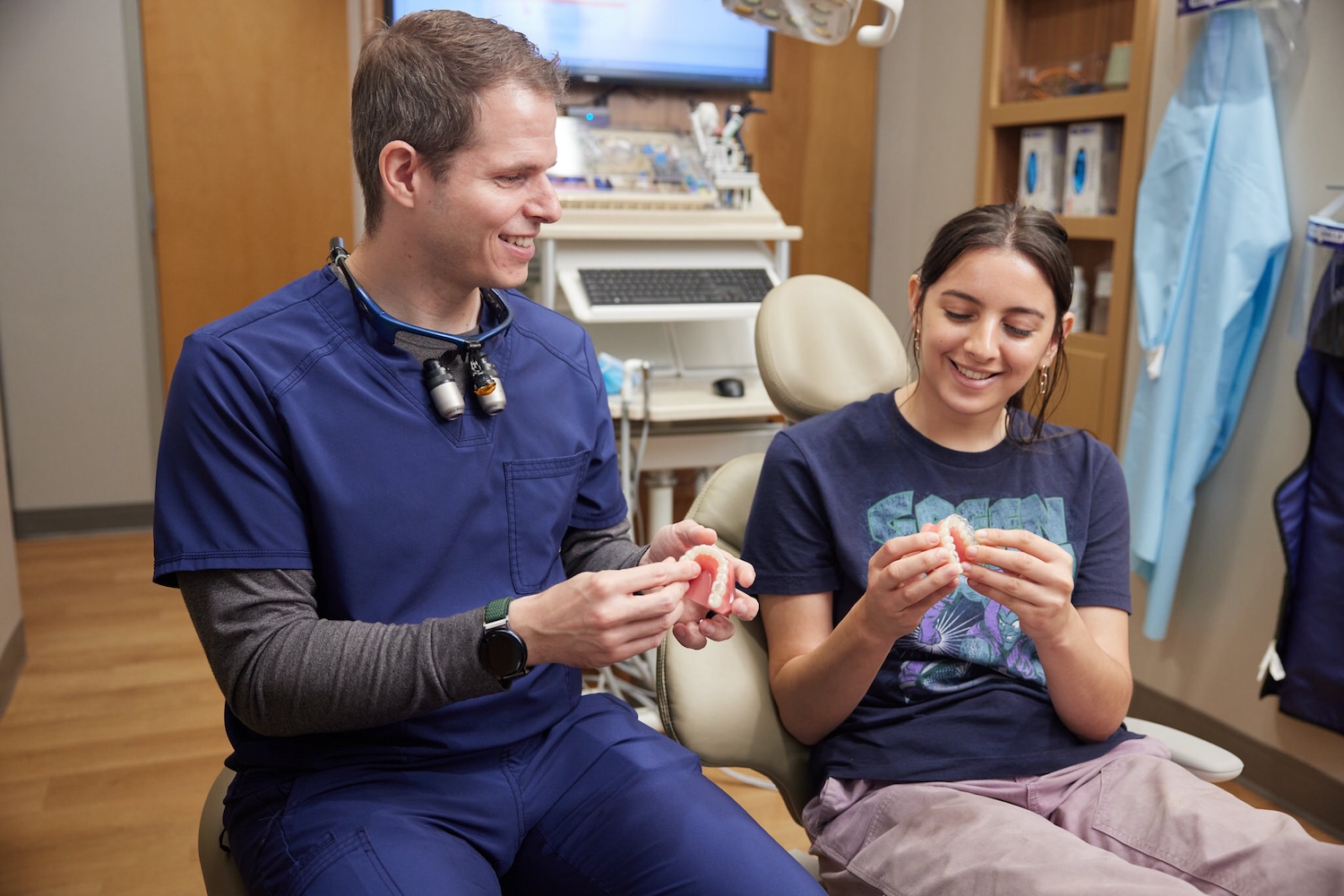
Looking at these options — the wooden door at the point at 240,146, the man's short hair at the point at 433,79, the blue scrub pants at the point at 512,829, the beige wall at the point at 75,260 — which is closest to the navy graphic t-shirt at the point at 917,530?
the blue scrub pants at the point at 512,829

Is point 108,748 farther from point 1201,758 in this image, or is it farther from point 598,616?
point 1201,758

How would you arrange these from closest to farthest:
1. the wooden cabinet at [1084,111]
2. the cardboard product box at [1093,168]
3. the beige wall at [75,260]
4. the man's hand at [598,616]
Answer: the man's hand at [598,616]
the wooden cabinet at [1084,111]
the cardboard product box at [1093,168]
the beige wall at [75,260]

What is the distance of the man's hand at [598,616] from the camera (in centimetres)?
103

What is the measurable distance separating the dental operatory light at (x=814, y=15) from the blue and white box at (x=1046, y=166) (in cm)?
127

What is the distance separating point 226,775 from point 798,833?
1.30 m

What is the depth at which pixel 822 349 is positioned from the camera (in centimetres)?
164

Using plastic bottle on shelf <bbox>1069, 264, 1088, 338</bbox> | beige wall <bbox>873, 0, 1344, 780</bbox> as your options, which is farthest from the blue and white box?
beige wall <bbox>873, 0, 1344, 780</bbox>

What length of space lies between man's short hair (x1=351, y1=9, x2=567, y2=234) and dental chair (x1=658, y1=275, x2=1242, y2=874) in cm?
58

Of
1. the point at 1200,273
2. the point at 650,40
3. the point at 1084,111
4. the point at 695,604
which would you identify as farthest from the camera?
the point at 650,40

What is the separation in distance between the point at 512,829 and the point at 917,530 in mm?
595

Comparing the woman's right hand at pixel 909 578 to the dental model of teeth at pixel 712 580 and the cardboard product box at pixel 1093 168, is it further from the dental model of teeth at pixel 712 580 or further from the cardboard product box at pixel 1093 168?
the cardboard product box at pixel 1093 168

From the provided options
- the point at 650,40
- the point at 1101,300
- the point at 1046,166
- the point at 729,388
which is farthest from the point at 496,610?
the point at 650,40

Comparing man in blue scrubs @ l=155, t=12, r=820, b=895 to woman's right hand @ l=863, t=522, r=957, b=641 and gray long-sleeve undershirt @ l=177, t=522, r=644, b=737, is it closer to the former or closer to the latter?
gray long-sleeve undershirt @ l=177, t=522, r=644, b=737

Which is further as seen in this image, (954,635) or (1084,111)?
(1084,111)
